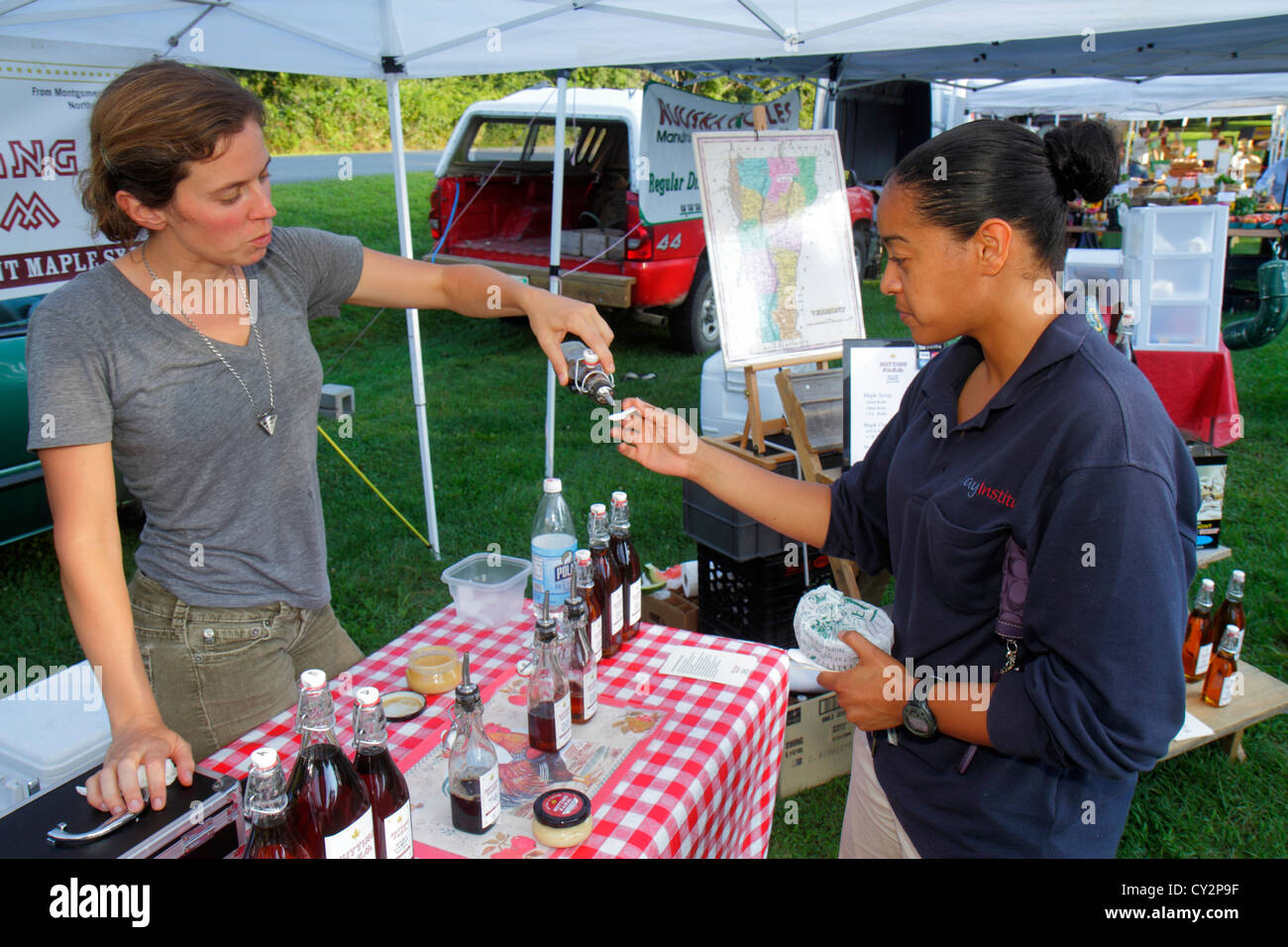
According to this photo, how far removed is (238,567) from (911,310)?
149 centimetres

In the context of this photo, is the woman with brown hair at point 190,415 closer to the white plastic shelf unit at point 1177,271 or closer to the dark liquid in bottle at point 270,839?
the dark liquid in bottle at point 270,839

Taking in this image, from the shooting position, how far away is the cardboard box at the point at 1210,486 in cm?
347

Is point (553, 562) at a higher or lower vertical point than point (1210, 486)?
higher

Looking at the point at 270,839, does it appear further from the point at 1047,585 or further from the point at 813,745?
the point at 813,745

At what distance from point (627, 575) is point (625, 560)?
5cm

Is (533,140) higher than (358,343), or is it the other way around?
(533,140)

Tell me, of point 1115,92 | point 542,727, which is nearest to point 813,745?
point 542,727

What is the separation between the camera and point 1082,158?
1506 millimetres

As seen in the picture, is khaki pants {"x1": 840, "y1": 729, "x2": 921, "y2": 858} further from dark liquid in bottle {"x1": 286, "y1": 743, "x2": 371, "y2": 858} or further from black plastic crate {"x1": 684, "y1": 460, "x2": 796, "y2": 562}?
black plastic crate {"x1": 684, "y1": 460, "x2": 796, "y2": 562}

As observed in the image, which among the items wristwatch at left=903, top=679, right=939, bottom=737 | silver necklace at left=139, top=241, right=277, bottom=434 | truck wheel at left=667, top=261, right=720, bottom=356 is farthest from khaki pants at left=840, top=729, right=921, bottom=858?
truck wheel at left=667, top=261, right=720, bottom=356

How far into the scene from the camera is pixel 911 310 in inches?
64.0
